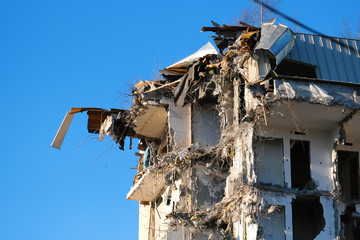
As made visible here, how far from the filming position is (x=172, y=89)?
28.1 metres

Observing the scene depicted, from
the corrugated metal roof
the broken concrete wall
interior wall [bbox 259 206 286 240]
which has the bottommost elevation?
interior wall [bbox 259 206 286 240]

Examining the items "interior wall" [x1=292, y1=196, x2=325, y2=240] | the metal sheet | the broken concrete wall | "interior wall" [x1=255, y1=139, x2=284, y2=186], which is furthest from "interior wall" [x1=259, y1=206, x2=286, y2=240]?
the metal sheet

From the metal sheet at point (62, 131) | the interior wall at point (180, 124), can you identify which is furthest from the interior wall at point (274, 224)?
the metal sheet at point (62, 131)

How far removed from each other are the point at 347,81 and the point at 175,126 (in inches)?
249

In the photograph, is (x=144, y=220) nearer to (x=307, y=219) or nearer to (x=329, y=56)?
(x=307, y=219)

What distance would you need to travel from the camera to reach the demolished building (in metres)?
24.3

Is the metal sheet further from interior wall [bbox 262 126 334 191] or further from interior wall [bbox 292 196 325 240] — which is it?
interior wall [bbox 292 196 325 240]

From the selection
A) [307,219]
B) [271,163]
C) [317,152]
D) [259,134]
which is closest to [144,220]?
[307,219]

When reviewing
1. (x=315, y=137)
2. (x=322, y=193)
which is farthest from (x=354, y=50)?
(x=322, y=193)

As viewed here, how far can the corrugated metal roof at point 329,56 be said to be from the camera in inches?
997

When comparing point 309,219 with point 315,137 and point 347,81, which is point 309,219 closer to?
point 315,137

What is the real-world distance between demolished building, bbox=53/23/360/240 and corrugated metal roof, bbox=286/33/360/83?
36 mm

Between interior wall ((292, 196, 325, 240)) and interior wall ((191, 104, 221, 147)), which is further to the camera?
interior wall ((191, 104, 221, 147))

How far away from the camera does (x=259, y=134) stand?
25.0m
